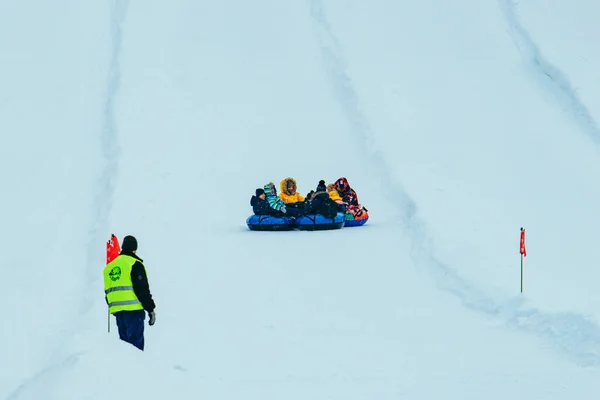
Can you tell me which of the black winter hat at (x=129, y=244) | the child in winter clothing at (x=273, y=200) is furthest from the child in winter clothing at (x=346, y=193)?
the black winter hat at (x=129, y=244)

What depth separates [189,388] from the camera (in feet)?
24.3

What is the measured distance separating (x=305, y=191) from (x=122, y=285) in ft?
39.1

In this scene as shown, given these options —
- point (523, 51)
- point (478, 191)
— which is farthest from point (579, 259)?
point (523, 51)

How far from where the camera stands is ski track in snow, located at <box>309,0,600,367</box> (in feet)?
28.3

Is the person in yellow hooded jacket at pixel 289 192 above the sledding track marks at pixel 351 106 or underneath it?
underneath

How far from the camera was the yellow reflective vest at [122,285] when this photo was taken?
8141 millimetres

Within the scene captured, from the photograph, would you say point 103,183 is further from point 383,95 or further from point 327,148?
point 383,95

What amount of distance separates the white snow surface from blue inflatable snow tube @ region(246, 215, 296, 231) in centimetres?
47

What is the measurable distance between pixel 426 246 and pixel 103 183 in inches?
252

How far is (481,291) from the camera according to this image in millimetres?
10805

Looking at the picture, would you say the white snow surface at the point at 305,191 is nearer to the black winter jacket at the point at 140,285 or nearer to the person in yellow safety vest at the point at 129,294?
the person in yellow safety vest at the point at 129,294

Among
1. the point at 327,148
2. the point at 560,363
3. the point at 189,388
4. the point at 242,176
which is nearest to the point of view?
the point at 189,388

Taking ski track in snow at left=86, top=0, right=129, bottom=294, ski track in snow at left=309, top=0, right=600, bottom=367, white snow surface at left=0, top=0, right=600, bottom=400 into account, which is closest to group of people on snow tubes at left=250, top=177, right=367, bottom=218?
white snow surface at left=0, top=0, right=600, bottom=400

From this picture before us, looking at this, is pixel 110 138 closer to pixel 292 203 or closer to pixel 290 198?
pixel 290 198
